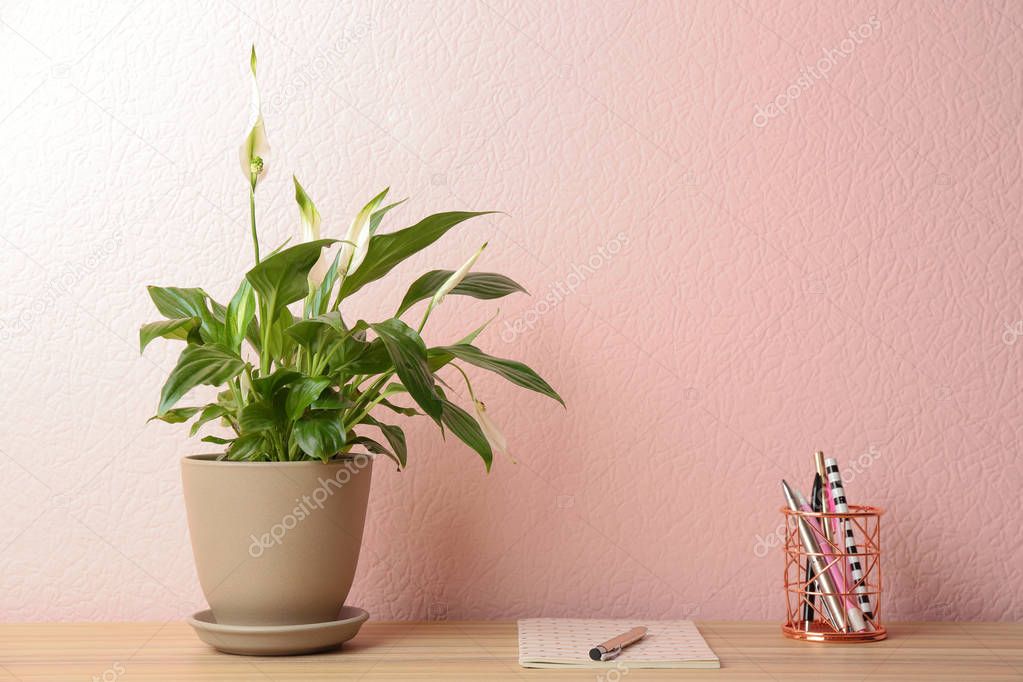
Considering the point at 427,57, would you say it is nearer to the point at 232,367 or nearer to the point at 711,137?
the point at 711,137

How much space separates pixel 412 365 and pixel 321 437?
12 cm

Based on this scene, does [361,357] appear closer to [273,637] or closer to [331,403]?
[331,403]

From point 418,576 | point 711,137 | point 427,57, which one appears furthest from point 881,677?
point 427,57

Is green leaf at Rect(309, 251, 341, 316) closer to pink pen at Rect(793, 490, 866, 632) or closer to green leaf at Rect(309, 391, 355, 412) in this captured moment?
green leaf at Rect(309, 391, 355, 412)

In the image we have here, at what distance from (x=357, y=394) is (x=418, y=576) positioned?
0.90 feet

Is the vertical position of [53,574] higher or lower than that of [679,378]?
lower

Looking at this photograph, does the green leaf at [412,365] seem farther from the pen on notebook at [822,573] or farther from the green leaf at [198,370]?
the pen on notebook at [822,573]

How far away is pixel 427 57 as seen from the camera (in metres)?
1.15

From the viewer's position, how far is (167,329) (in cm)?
87

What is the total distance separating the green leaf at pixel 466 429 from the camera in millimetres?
900

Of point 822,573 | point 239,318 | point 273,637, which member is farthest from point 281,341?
point 822,573

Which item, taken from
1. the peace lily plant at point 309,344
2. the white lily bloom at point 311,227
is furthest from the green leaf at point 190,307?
the white lily bloom at point 311,227

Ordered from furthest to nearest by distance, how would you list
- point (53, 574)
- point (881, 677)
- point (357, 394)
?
point (53, 574) < point (357, 394) < point (881, 677)

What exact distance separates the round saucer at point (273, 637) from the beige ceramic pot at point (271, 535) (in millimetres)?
14
